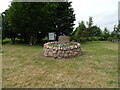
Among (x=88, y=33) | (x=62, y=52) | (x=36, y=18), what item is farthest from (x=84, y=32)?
(x=62, y=52)

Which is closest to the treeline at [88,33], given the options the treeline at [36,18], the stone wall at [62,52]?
the treeline at [36,18]

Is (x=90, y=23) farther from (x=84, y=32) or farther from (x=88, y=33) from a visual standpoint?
(x=84, y=32)

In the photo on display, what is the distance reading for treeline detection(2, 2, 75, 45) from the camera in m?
10.3

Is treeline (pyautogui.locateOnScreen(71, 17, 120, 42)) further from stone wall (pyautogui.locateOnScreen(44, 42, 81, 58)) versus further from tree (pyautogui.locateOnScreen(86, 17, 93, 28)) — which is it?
stone wall (pyautogui.locateOnScreen(44, 42, 81, 58))

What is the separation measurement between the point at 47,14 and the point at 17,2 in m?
3.35

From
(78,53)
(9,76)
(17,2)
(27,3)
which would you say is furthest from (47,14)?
(9,76)

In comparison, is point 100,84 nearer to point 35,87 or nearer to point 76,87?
point 76,87

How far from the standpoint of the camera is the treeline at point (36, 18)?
33.9 ft

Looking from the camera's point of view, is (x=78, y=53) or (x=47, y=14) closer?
(x=78, y=53)

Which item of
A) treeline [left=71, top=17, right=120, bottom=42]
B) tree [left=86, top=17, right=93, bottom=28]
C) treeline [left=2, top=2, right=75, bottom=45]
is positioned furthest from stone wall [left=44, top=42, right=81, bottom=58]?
tree [left=86, top=17, right=93, bottom=28]

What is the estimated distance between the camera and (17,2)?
10281 millimetres

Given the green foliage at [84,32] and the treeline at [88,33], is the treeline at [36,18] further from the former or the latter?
the treeline at [88,33]

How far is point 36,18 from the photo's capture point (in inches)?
429

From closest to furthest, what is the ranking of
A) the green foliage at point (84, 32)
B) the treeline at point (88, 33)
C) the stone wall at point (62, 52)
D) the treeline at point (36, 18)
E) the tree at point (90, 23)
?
the stone wall at point (62, 52)
the treeline at point (36, 18)
the treeline at point (88, 33)
the green foliage at point (84, 32)
the tree at point (90, 23)
